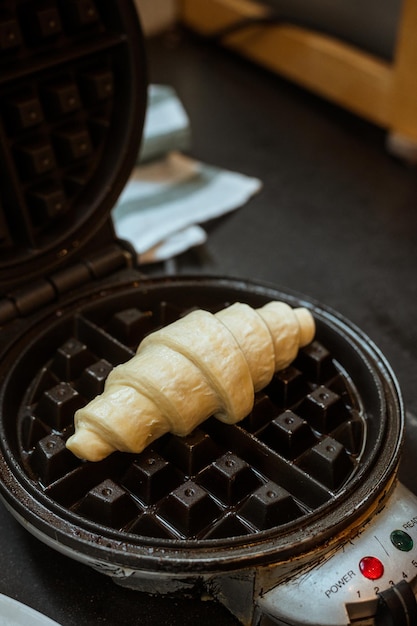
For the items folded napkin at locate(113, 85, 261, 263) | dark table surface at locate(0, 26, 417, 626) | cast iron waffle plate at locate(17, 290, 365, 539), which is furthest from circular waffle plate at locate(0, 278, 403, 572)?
folded napkin at locate(113, 85, 261, 263)

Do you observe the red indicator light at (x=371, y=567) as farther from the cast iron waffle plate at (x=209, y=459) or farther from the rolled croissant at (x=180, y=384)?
the rolled croissant at (x=180, y=384)

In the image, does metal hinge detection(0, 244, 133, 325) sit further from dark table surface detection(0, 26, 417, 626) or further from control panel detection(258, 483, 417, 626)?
control panel detection(258, 483, 417, 626)

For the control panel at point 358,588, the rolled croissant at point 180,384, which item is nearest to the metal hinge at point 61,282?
the rolled croissant at point 180,384

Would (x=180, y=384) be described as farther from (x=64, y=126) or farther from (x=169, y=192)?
(x=169, y=192)

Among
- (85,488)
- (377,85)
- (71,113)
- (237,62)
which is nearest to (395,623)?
(85,488)

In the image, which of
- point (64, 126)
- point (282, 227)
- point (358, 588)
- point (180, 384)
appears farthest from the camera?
point (282, 227)

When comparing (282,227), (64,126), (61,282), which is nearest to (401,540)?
(61,282)
